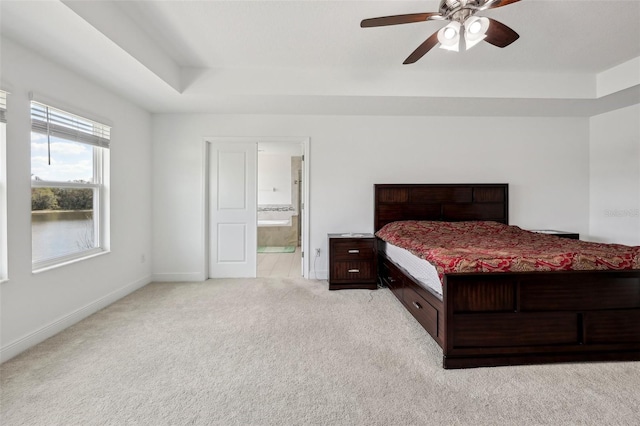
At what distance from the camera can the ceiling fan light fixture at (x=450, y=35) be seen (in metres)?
1.87

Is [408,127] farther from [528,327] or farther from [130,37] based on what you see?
[130,37]

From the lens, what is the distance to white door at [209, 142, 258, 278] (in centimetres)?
408

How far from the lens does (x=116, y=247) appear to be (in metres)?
3.22

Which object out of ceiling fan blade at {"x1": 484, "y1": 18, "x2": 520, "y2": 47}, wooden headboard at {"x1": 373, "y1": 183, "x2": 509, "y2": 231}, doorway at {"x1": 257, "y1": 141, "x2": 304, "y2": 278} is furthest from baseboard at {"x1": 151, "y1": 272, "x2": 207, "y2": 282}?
ceiling fan blade at {"x1": 484, "y1": 18, "x2": 520, "y2": 47}

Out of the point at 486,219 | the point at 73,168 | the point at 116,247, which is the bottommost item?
the point at 116,247

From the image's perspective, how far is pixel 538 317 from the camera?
75.5 inches

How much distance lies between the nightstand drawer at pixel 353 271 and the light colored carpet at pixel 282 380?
Result: 3.10 ft

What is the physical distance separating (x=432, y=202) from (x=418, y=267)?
5.72 feet

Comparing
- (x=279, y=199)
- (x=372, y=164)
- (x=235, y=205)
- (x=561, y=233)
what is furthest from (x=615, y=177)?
(x=279, y=199)

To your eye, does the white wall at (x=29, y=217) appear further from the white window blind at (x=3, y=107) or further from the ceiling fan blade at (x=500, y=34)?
the ceiling fan blade at (x=500, y=34)

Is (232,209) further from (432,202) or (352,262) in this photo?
(432,202)

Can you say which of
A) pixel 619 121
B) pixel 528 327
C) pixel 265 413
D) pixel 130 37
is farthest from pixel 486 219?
pixel 130 37

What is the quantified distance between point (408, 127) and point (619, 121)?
2.65 m

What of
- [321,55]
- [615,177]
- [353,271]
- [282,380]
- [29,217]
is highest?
[321,55]
